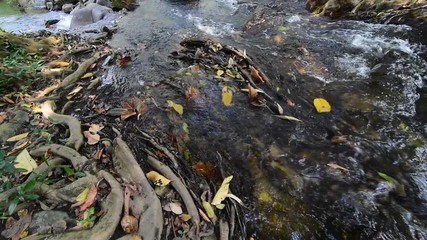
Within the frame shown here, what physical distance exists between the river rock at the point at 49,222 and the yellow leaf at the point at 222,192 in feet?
4.69

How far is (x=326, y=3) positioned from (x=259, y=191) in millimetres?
6947

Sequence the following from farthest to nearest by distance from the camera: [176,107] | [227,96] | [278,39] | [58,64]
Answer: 1. [278,39]
2. [58,64]
3. [227,96]
4. [176,107]

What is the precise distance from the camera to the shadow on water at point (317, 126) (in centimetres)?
342

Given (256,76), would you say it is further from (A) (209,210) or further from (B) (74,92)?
(B) (74,92)

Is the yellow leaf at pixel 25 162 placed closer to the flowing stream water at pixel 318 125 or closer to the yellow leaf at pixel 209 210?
the flowing stream water at pixel 318 125

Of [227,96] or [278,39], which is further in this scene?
[278,39]

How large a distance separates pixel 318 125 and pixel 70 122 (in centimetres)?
358

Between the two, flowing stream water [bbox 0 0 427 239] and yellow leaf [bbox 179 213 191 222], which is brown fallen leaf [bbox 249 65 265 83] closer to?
flowing stream water [bbox 0 0 427 239]

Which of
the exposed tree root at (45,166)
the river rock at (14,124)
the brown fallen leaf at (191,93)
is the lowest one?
the river rock at (14,124)

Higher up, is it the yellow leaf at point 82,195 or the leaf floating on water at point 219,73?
the yellow leaf at point 82,195

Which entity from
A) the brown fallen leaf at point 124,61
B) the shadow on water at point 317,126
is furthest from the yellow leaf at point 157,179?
the brown fallen leaf at point 124,61

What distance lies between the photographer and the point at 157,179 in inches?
135

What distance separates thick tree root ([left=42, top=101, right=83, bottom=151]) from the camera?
12.5ft

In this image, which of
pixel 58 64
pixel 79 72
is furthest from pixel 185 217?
pixel 58 64
